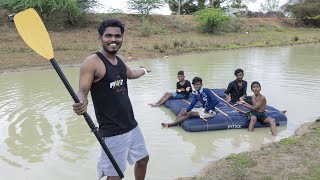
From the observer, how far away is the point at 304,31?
109ft

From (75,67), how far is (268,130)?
33.9 feet

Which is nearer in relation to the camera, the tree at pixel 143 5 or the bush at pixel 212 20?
the bush at pixel 212 20

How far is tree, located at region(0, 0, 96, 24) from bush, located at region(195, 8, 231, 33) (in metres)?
8.55

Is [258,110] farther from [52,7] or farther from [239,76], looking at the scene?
[52,7]

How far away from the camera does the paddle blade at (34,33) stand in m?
3.00

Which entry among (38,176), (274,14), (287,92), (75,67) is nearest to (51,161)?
(38,176)

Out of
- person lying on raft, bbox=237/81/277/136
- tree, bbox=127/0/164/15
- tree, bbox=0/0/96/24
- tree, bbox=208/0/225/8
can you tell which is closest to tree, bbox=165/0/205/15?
tree, bbox=208/0/225/8

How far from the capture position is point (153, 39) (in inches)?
939

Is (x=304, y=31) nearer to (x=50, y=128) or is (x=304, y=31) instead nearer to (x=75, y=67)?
(x=75, y=67)

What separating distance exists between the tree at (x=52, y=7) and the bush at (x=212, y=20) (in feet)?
28.1

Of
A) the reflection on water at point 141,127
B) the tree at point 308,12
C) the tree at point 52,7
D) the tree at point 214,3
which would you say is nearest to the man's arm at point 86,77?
the reflection on water at point 141,127

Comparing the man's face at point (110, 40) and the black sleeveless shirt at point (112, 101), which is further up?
the man's face at point (110, 40)

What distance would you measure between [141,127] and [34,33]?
4422 millimetres

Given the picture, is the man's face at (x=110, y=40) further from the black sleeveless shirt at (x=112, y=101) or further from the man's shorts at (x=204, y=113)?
the man's shorts at (x=204, y=113)
